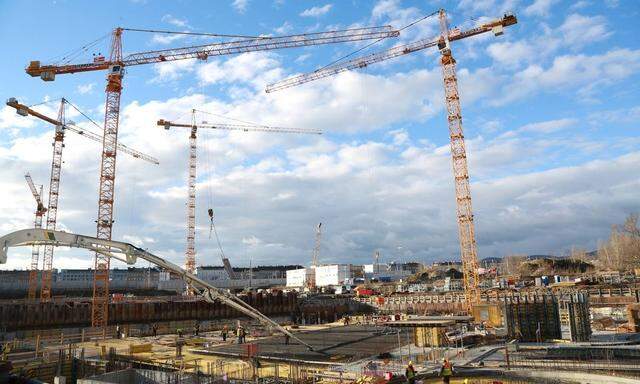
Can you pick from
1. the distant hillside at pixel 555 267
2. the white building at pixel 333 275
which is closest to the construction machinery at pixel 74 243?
the distant hillside at pixel 555 267

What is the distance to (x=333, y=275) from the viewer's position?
168625 millimetres

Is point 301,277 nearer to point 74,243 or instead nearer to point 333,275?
point 333,275

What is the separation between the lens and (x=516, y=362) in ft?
81.8

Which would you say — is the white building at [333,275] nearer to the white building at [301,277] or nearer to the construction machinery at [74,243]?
the white building at [301,277]

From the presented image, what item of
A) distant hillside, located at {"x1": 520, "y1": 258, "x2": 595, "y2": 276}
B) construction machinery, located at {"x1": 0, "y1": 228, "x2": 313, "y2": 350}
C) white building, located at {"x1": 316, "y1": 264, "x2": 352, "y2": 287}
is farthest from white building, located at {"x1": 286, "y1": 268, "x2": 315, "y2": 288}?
construction machinery, located at {"x1": 0, "y1": 228, "x2": 313, "y2": 350}

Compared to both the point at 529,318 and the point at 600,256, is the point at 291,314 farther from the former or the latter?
the point at 600,256

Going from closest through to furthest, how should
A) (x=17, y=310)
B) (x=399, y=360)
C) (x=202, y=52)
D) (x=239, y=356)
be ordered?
(x=399, y=360), (x=239, y=356), (x=17, y=310), (x=202, y=52)

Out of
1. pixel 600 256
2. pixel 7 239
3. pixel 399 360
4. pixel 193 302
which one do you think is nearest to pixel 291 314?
pixel 193 302

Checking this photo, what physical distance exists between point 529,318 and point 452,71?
5167 cm

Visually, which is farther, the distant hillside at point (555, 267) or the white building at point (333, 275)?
the white building at point (333, 275)

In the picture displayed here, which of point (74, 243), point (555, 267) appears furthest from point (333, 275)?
point (74, 243)

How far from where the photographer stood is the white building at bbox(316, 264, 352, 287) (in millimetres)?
166250

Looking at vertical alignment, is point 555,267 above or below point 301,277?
above

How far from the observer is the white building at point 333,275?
166 m
